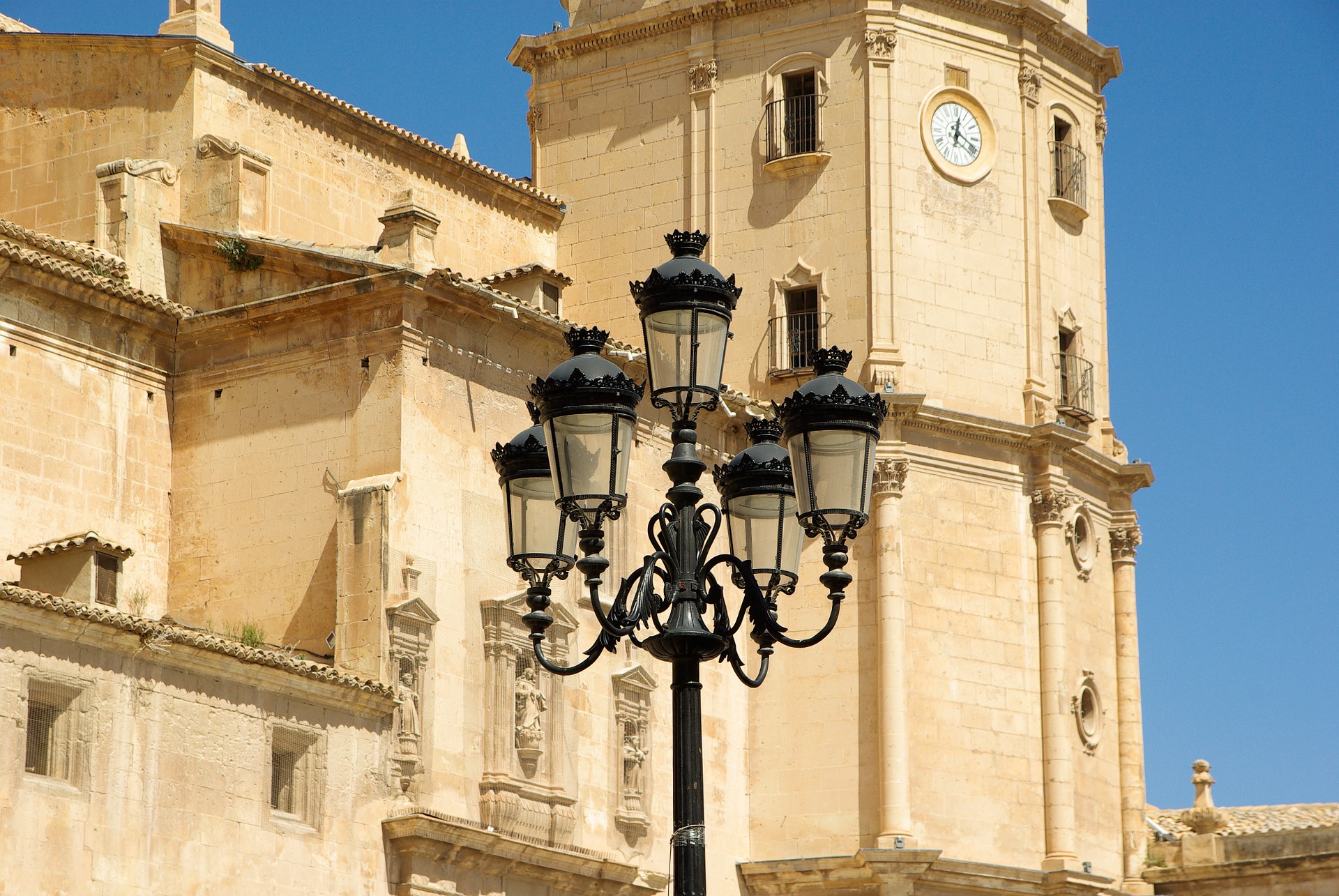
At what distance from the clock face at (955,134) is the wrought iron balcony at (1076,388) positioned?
321 cm

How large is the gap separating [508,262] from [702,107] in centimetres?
359

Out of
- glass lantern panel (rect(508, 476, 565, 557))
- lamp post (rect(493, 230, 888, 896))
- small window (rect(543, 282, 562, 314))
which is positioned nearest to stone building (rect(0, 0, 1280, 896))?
small window (rect(543, 282, 562, 314))

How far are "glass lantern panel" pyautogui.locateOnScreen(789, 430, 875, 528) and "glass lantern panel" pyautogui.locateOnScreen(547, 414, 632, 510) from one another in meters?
1.11

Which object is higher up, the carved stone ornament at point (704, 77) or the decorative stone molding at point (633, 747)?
the carved stone ornament at point (704, 77)

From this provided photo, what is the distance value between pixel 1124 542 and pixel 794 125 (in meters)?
7.94

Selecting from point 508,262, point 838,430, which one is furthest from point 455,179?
point 838,430

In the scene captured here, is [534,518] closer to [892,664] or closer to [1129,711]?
[892,664]

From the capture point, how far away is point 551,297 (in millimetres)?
33625

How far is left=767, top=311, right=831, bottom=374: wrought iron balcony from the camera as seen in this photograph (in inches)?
1351

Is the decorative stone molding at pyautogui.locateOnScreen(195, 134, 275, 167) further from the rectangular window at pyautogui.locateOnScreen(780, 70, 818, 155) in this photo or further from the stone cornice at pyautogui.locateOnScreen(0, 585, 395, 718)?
the rectangular window at pyautogui.locateOnScreen(780, 70, 818, 155)

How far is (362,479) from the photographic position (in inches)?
1091

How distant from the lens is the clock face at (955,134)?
115 feet

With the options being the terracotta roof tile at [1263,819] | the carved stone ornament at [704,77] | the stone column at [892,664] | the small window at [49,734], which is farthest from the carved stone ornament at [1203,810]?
the small window at [49,734]

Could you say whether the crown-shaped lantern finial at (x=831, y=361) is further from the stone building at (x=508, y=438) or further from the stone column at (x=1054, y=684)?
the stone column at (x=1054, y=684)
